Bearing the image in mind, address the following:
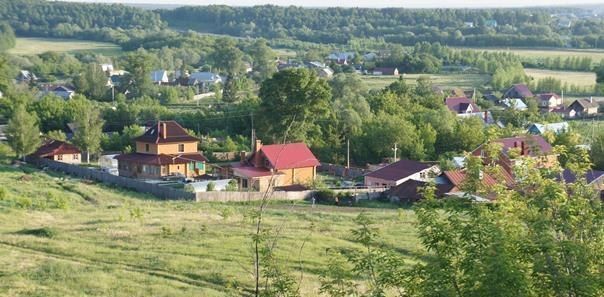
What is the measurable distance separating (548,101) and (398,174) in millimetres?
32402

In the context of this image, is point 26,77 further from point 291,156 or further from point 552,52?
point 552,52

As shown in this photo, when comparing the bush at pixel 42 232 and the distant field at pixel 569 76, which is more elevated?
the distant field at pixel 569 76

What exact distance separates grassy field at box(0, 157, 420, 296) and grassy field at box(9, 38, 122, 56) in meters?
87.7

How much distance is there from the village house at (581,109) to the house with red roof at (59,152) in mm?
34818

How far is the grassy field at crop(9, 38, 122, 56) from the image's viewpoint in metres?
116

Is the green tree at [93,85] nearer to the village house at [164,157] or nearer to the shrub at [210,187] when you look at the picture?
the village house at [164,157]

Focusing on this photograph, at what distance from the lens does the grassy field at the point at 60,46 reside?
4582 inches

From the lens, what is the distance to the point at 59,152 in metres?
40.8

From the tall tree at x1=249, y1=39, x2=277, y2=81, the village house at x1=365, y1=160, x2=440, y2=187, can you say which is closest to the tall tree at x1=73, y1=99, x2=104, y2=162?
the village house at x1=365, y1=160, x2=440, y2=187

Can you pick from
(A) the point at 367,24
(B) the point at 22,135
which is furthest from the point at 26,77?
(A) the point at 367,24

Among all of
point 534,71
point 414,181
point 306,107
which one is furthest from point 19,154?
point 534,71

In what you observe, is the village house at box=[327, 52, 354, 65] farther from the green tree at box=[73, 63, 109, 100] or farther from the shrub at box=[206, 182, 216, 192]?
the shrub at box=[206, 182, 216, 192]

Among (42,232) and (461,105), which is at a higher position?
(461,105)

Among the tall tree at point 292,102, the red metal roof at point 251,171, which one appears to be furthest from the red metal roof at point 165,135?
the tall tree at point 292,102
